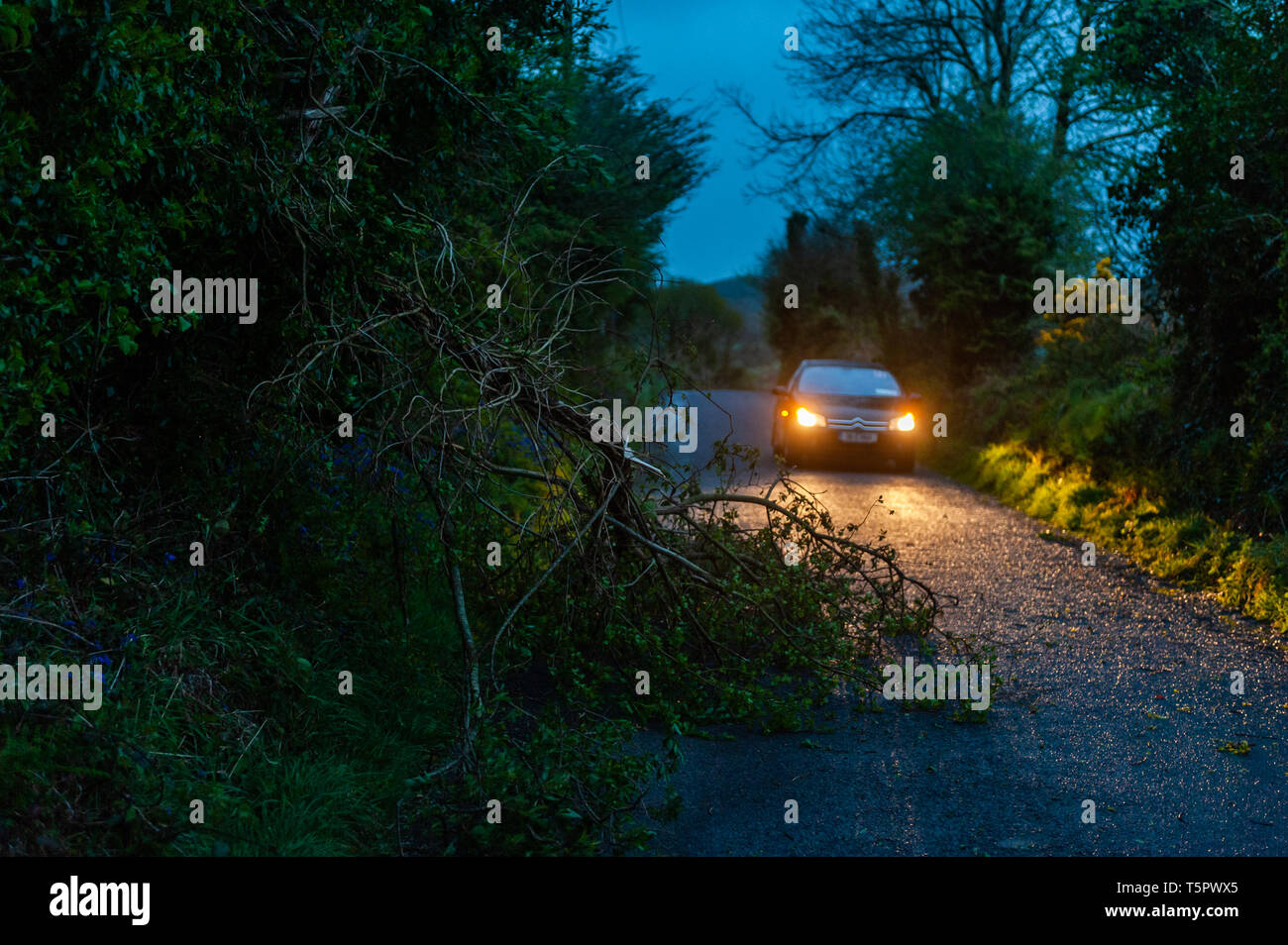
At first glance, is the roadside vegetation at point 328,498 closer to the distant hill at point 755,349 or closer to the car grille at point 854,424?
the car grille at point 854,424

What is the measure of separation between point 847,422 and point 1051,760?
512 inches

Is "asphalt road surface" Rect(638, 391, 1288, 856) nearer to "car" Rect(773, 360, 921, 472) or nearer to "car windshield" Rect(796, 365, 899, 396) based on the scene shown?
"car" Rect(773, 360, 921, 472)

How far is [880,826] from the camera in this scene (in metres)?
5.09

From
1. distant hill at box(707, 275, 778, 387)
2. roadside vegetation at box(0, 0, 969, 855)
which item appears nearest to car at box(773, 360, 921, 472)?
roadside vegetation at box(0, 0, 969, 855)

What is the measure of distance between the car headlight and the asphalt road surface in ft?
30.4

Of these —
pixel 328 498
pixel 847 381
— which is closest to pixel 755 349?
pixel 847 381

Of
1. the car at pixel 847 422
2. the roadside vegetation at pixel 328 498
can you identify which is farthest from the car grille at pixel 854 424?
the roadside vegetation at pixel 328 498

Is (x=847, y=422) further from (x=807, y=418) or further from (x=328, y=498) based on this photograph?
(x=328, y=498)

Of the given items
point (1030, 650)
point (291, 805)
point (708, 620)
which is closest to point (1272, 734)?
point (1030, 650)

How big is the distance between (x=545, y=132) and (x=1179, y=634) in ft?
18.8

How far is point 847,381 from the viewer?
20.0 metres

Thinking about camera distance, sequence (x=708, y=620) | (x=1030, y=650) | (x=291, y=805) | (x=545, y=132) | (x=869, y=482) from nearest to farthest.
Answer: (x=291, y=805) → (x=708, y=620) → (x=1030, y=650) → (x=545, y=132) → (x=869, y=482)

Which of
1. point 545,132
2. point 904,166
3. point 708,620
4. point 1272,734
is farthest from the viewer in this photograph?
point 904,166

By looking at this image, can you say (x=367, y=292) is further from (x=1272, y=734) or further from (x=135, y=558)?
(x=1272, y=734)
